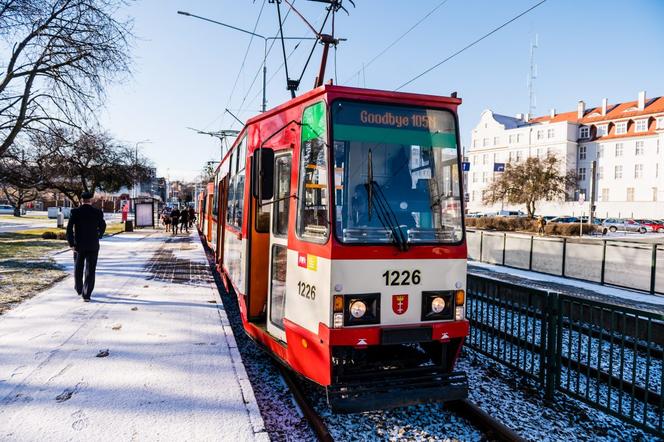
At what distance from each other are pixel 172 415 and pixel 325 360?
1.44 m

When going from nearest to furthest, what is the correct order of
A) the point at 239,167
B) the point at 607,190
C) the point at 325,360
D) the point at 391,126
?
the point at 325,360, the point at 391,126, the point at 239,167, the point at 607,190

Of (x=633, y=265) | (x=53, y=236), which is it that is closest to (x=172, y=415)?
(x=633, y=265)

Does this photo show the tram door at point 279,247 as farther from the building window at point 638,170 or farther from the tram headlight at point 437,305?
the building window at point 638,170

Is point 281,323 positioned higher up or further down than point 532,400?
higher up

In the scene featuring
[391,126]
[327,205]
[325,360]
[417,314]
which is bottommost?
[325,360]

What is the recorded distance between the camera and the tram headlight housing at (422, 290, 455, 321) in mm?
4559

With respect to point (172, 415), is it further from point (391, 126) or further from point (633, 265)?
point (633, 265)

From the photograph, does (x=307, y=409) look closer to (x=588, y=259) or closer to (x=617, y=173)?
(x=588, y=259)

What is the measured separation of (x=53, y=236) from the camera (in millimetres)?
24203

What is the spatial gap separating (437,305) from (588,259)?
1067 cm

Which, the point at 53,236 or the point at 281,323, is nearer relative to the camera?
the point at 281,323

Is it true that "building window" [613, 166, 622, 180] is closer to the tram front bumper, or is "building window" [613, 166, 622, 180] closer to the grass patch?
the grass patch

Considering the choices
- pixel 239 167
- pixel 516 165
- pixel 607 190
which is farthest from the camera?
pixel 607 190

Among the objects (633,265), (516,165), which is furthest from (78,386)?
(516,165)
